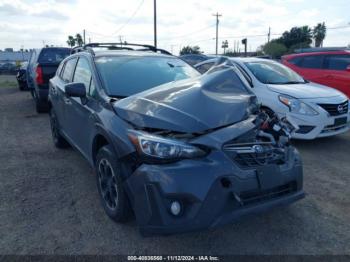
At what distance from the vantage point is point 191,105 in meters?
2.90

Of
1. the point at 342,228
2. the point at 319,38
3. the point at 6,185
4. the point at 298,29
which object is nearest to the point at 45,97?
the point at 6,185

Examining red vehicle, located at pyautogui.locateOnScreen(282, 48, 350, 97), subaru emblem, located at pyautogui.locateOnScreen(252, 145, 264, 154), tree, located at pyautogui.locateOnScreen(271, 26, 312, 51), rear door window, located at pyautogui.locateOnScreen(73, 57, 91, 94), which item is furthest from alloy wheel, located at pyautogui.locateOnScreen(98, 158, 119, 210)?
tree, located at pyautogui.locateOnScreen(271, 26, 312, 51)

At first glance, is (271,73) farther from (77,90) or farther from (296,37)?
(296,37)

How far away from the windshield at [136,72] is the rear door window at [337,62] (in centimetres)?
593

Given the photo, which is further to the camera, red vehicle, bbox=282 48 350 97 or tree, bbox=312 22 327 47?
tree, bbox=312 22 327 47

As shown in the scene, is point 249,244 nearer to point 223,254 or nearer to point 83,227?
point 223,254

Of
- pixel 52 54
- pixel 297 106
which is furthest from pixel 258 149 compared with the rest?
pixel 52 54

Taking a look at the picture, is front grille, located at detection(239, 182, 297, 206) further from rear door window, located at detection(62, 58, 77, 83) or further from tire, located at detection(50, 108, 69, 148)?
tire, located at detection(50, 108, 69, 148)

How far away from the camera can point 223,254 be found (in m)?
2.77

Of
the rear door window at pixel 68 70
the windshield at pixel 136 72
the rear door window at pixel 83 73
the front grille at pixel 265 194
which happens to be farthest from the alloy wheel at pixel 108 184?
the rear door window at pixel 68 70

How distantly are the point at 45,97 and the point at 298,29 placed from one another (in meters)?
75.5

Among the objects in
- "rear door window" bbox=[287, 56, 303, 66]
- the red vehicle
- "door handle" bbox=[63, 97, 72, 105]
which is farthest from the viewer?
"rear door window" bbox=[287, 56, 303, 66]

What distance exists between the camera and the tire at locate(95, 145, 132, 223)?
2928 millimetres

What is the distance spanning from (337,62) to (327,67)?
270mm
